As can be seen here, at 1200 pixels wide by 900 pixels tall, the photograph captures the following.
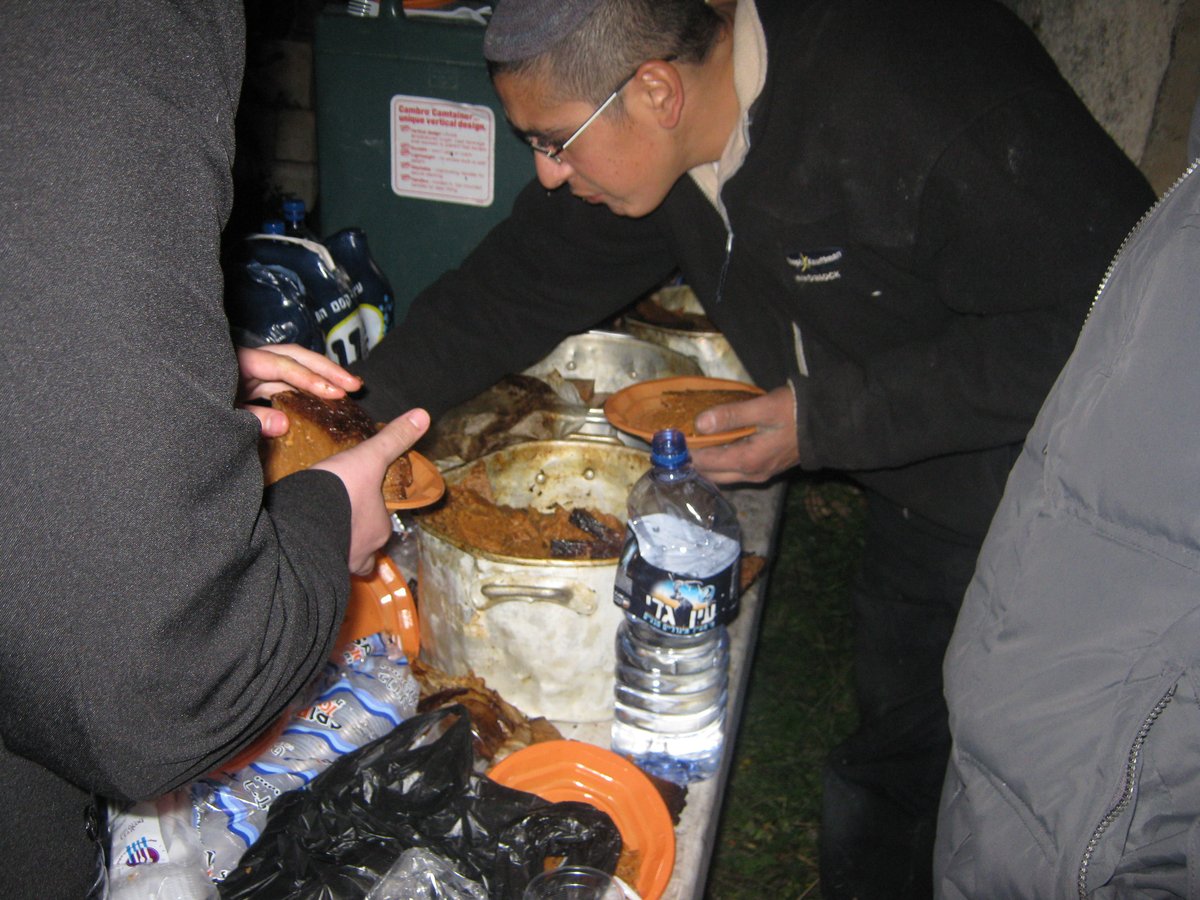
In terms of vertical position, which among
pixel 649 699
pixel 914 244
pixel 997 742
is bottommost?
pixel 649 699

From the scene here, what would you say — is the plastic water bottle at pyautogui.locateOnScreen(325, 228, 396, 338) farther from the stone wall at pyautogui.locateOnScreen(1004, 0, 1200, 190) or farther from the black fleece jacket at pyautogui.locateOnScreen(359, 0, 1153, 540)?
the stone wall at pyautogui.locateOnScreen(1004, 0, 1200, 190)

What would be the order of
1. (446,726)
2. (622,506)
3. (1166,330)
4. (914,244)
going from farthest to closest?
(622,506) → (914,244) → (446,726) → (1166,330)

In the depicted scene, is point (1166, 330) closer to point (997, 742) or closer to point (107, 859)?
point (997, 742)

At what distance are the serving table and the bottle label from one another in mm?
285

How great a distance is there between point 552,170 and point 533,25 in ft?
1.00

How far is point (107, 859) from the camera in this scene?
1.12 meters

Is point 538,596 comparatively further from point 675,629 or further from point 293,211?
point 293,211

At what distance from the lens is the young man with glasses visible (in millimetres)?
1575

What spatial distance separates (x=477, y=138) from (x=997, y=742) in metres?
2.18

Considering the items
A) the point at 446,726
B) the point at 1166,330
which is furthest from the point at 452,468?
the point at 1166,330

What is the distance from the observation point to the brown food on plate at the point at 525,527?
1616 millimetres

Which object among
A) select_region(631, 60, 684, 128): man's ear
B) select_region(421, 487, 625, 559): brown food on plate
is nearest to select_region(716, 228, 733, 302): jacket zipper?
select_region(631, 60, 684, 128): man's ear

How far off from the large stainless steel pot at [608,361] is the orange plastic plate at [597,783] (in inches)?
48.1

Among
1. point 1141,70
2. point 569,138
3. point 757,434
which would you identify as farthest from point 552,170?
point 1141,70
